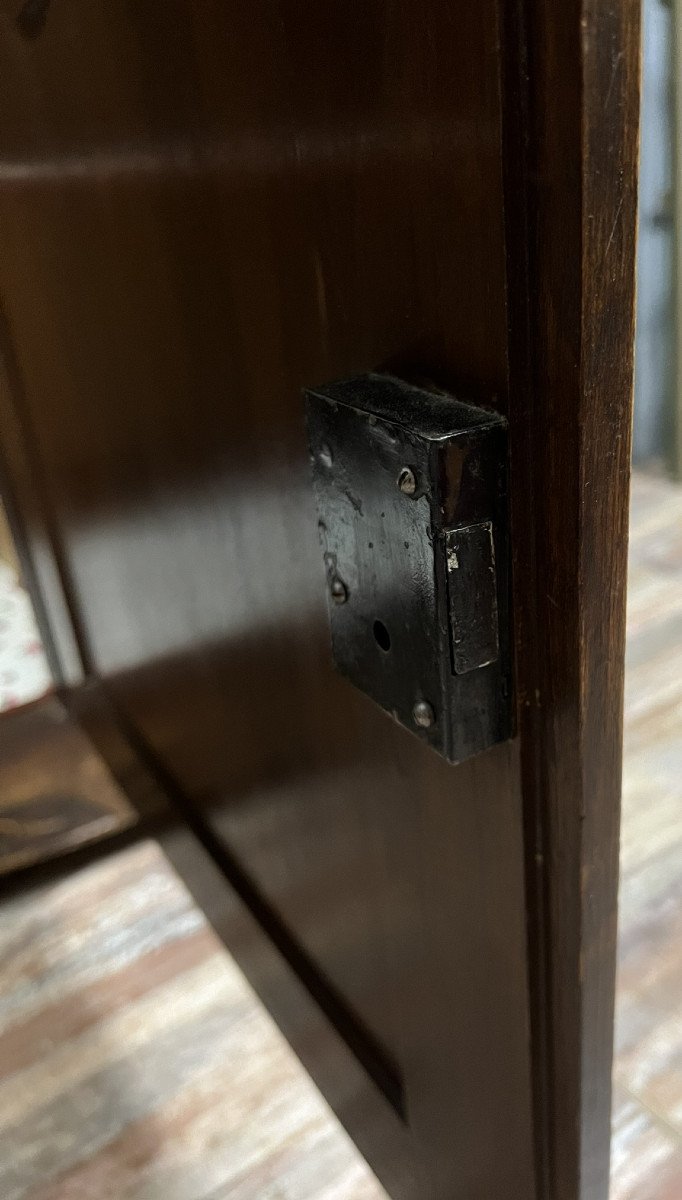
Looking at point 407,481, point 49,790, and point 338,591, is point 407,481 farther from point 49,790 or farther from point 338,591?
point 49,790

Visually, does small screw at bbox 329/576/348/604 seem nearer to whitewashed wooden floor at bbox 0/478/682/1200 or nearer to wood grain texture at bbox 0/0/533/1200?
wood grain texture at bbox 0/0/533/1200

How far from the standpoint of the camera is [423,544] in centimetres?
38

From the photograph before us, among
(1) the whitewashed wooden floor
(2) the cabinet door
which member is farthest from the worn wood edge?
(1) the whitewashed wooden floor

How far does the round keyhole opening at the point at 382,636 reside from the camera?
1.42ft

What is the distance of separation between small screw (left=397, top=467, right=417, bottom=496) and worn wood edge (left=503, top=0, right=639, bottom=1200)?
36 mm

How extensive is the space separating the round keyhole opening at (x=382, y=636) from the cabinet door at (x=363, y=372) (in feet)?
0.19

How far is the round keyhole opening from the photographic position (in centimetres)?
43

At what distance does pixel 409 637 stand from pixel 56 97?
52 centimetres

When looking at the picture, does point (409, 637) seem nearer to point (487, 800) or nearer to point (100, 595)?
point (487, 800)

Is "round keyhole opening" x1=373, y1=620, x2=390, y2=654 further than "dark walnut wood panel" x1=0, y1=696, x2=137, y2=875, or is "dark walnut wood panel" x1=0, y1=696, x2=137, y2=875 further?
"dark walnut wood panel" x1=0, y1=696, x2=137, y2=875

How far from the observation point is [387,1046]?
670 millimetres

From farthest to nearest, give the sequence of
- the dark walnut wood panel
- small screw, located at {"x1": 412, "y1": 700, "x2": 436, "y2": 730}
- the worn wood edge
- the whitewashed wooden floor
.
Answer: the dark walnut wood panel → the whitewashed wooden floor → small screw, located at {"x1": 412, "y1": 700, "x2": 436, "y2": 730} → the worn wood edge

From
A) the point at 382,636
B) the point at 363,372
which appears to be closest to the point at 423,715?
the point at 382,636

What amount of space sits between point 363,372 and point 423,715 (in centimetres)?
15
